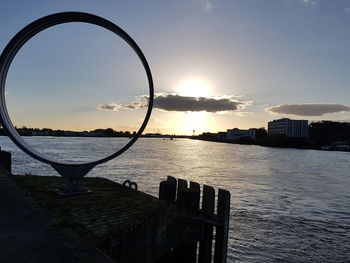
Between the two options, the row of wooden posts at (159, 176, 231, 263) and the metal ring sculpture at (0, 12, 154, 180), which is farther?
the row of wooden posts at (159, 176, 231, 263)

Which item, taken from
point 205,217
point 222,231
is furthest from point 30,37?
point 222,231

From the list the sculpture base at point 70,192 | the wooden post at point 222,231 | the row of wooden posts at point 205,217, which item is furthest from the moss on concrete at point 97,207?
the wooden post at point 222,231

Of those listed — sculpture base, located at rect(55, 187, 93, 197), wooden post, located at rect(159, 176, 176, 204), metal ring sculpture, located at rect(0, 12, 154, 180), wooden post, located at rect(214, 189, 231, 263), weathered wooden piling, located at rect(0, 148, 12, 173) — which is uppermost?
metal ring sculpture, located at rect(0, 12, 154, 180)

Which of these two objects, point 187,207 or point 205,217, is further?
point 205,217

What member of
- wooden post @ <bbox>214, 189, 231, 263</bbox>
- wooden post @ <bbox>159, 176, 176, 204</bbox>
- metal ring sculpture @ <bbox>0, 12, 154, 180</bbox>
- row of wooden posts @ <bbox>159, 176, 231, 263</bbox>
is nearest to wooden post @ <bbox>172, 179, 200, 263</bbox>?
row of wooden posts @ <bbox>159, 176, 231, 263</bbox>

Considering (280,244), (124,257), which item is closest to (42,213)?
(124,257)

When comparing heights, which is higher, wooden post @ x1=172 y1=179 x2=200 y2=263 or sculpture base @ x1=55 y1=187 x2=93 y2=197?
sculpture base @ x1=55 y1=187 x2=93 y2=197

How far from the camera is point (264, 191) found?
88.7ft

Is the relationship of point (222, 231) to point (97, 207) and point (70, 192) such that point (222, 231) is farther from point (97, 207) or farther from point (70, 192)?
point (70, 192)

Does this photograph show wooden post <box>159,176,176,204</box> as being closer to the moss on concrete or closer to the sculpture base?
the moss on concrete

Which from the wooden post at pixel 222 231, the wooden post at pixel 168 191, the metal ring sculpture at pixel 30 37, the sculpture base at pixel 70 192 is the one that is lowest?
the wooden post at pixel 222 231

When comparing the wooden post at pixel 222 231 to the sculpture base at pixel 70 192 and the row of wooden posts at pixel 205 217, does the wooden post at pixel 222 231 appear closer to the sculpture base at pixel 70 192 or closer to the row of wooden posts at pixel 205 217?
the row of wooden posts at pixel 205 217

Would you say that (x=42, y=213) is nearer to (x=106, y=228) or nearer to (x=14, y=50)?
(x=106, y=228)

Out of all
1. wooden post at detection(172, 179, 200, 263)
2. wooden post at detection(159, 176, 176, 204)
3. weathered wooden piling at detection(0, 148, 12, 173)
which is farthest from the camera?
weathered wooden piling at detection(0, 148, 12, 173)
